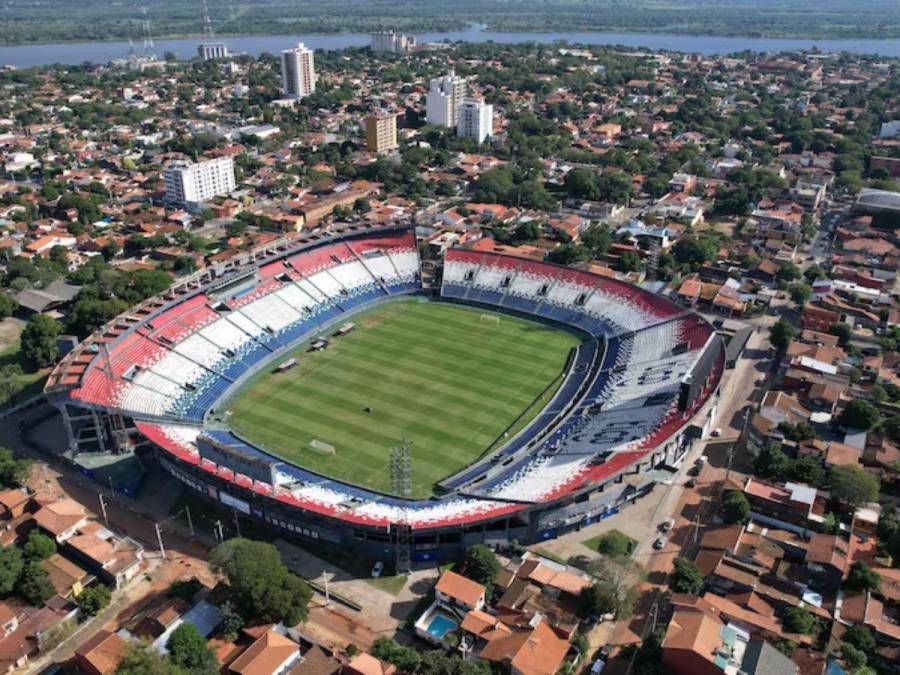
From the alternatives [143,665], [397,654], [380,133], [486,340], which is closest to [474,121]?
[380,133]

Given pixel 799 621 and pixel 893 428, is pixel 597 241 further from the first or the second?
pixel 799 621

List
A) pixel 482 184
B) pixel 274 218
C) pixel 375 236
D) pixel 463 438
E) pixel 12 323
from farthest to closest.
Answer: pixel 482 184, pixel 274 218, pixel 375 236, pixel 12 323, pixel 463 438

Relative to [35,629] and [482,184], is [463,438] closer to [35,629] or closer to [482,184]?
[35,629]

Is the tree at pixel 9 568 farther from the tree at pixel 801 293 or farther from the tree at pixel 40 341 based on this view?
the tree at pixel 801 293

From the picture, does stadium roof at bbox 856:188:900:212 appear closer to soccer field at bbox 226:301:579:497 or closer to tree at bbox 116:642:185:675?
soccer field at bbox 226:301:579:497

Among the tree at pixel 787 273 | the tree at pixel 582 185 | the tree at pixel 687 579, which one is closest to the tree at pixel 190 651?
the tree at pixel 687 579

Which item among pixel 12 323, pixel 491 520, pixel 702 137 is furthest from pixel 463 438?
pixel 702 137

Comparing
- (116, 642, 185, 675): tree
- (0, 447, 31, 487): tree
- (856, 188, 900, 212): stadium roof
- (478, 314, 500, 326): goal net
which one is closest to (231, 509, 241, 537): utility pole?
(116, 642, 185, 675): tree
